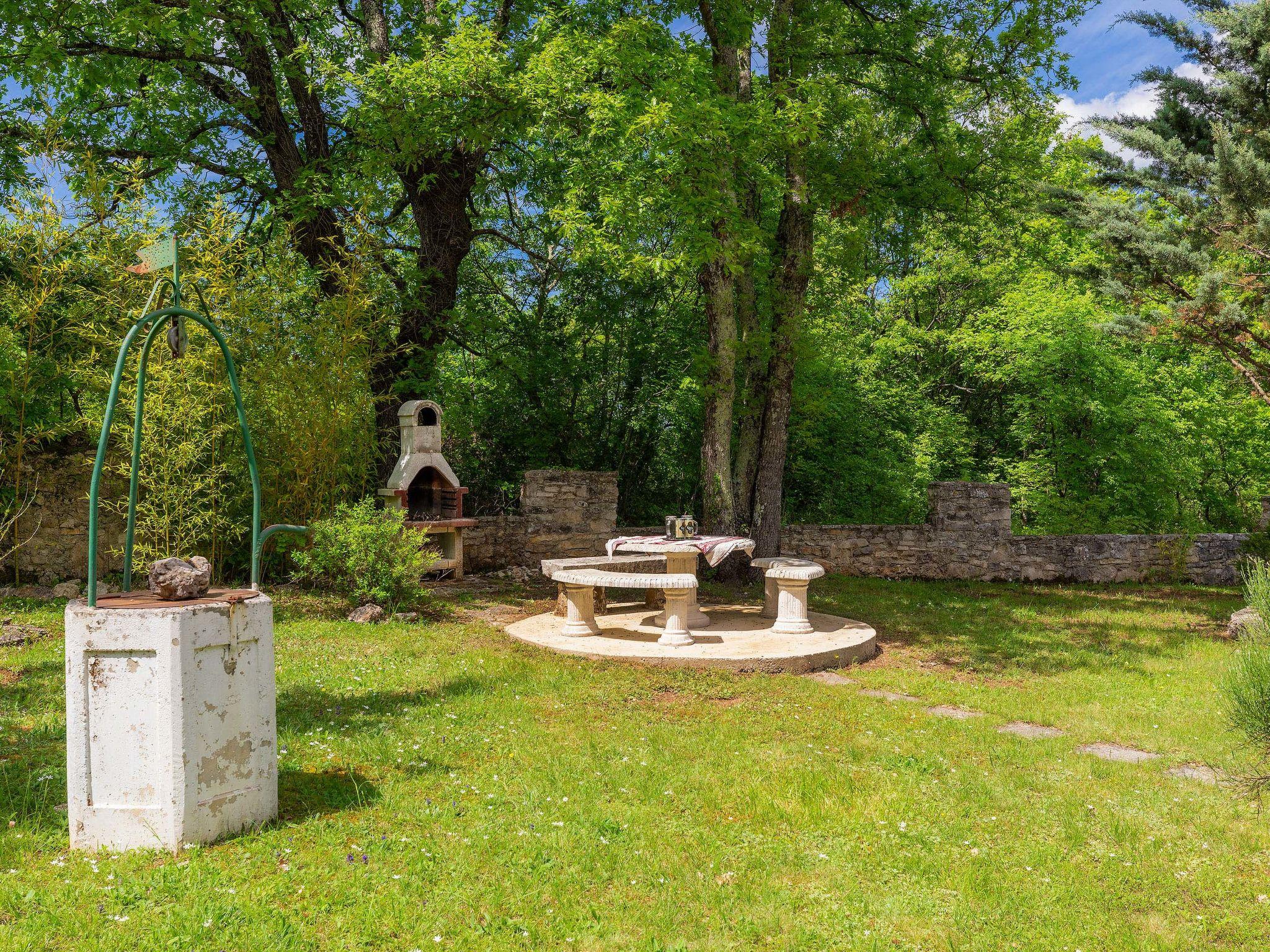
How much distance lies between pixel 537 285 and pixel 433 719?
9.70 metres

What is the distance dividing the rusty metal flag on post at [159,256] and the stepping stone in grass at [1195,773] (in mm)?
5637

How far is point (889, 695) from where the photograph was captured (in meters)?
6.37

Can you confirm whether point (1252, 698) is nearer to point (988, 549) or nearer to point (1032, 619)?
point (1032, 619)

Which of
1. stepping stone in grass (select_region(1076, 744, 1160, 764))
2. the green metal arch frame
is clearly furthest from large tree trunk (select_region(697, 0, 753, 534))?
the green metal arch frame

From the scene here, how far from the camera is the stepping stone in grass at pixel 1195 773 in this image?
15.2ft

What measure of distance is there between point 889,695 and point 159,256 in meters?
5.38

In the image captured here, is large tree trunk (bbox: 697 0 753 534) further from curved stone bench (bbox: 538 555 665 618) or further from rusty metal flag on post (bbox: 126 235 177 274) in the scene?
rusty metal flag on post (bbox: 126 235 177 274)

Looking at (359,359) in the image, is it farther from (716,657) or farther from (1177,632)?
(1177,632)

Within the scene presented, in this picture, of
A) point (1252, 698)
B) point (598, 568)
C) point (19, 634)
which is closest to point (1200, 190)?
point (1252, 698)

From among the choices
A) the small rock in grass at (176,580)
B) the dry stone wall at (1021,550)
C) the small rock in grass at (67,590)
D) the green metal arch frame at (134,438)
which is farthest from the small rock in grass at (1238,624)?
the small rock in grass at (67,590)

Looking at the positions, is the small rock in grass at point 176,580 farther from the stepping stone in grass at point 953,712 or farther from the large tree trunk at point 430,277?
the large tree trunk at point 430,277

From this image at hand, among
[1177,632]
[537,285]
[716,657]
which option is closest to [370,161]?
[537,285]

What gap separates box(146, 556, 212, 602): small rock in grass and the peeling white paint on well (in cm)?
22

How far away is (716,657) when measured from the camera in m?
6.86
